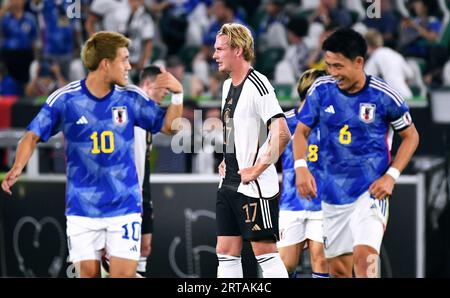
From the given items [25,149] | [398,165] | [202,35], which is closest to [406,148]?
[398,165]

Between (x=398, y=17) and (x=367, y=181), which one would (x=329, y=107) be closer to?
(x=367, y=181)

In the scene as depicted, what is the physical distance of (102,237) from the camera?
28.2 feet

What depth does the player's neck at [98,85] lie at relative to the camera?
866 cm

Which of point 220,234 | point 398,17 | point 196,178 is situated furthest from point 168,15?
point 220,234

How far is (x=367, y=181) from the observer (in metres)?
8.70

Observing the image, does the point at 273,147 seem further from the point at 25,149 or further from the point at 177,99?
the point at 25,149

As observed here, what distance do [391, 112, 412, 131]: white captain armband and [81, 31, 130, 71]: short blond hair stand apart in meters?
2.13

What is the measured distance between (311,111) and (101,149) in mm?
1611

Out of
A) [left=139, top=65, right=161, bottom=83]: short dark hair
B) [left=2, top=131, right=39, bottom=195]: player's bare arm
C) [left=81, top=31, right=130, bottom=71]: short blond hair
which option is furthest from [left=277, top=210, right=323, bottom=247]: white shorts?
[left=2, top=131, right=39, bottom=195]: player's bare arm

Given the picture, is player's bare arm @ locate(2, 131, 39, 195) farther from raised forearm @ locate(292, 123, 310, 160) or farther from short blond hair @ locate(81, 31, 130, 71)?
raised forearm @ locate(292, 123, 310, 160)

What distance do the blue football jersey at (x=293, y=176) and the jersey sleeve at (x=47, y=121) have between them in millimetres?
2006

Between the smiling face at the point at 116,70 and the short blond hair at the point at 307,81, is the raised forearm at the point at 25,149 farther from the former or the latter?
the short blond hair at the point at 307,81

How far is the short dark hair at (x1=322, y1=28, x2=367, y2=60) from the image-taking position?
8.57 m

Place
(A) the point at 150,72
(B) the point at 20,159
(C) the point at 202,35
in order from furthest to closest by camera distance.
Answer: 1. (C) the point at 202,35
2. (A) the point at 150,72
3. (B) the point at 20,159
